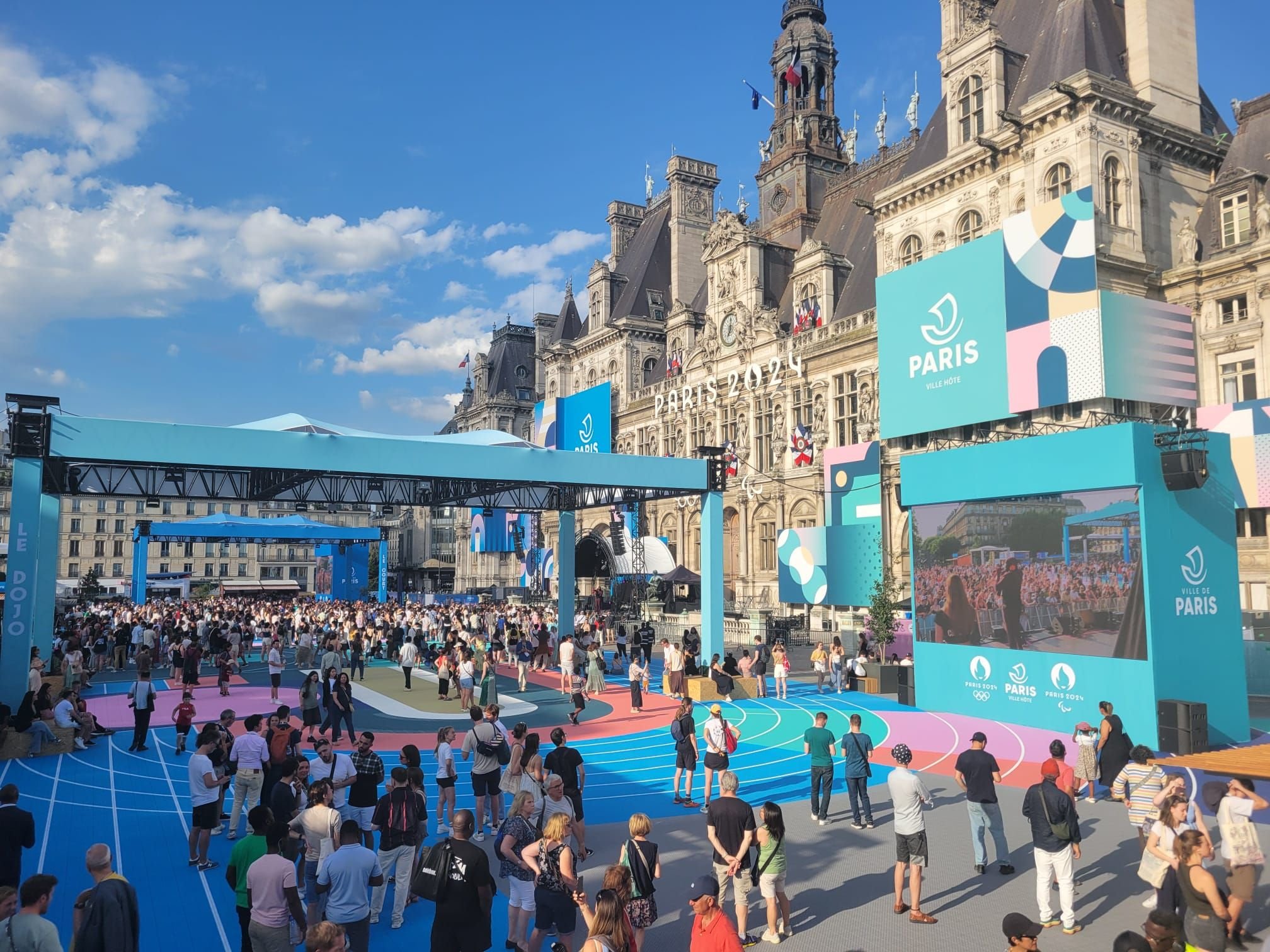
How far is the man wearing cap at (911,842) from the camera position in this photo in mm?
9508

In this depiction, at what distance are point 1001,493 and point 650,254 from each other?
154 ft

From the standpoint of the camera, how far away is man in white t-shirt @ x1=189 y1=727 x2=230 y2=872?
36.9 feet

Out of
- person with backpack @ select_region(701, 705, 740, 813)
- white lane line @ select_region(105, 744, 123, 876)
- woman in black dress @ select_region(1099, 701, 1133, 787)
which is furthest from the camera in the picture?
person with backpack @ select_region(701, 705, 740, 813)

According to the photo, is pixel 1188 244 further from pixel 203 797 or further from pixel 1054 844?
pixel 203 797

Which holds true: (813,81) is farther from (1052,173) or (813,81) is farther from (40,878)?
(40,878)

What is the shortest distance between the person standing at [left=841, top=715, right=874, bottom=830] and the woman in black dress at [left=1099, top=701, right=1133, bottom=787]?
13.1 feet

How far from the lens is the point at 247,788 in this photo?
1202 centimetres

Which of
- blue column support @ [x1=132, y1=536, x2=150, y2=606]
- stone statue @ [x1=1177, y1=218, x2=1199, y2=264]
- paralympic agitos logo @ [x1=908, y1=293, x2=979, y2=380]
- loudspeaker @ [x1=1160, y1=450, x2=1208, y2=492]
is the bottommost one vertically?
blue column support @ [x1=132, y1=536, x2=150, y2=606]

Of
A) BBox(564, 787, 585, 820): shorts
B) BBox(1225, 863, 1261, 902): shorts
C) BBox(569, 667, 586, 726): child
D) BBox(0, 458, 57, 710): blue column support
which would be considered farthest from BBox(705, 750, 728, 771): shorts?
BBox(0, 458, 57, 710): blue column support

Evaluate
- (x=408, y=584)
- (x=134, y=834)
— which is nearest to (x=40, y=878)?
(x=134, y=834)

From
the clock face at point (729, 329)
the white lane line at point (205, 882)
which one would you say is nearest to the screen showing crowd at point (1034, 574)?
the white lane line at point (205, 882)

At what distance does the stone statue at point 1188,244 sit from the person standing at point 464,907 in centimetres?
3375

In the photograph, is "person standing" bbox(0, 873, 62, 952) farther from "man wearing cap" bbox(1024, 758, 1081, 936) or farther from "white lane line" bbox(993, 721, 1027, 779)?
"white lane line" bbox(993, 721, 1027, 779)

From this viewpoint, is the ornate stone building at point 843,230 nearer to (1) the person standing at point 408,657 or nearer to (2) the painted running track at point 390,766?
(2) the painted running track at point 390,766
